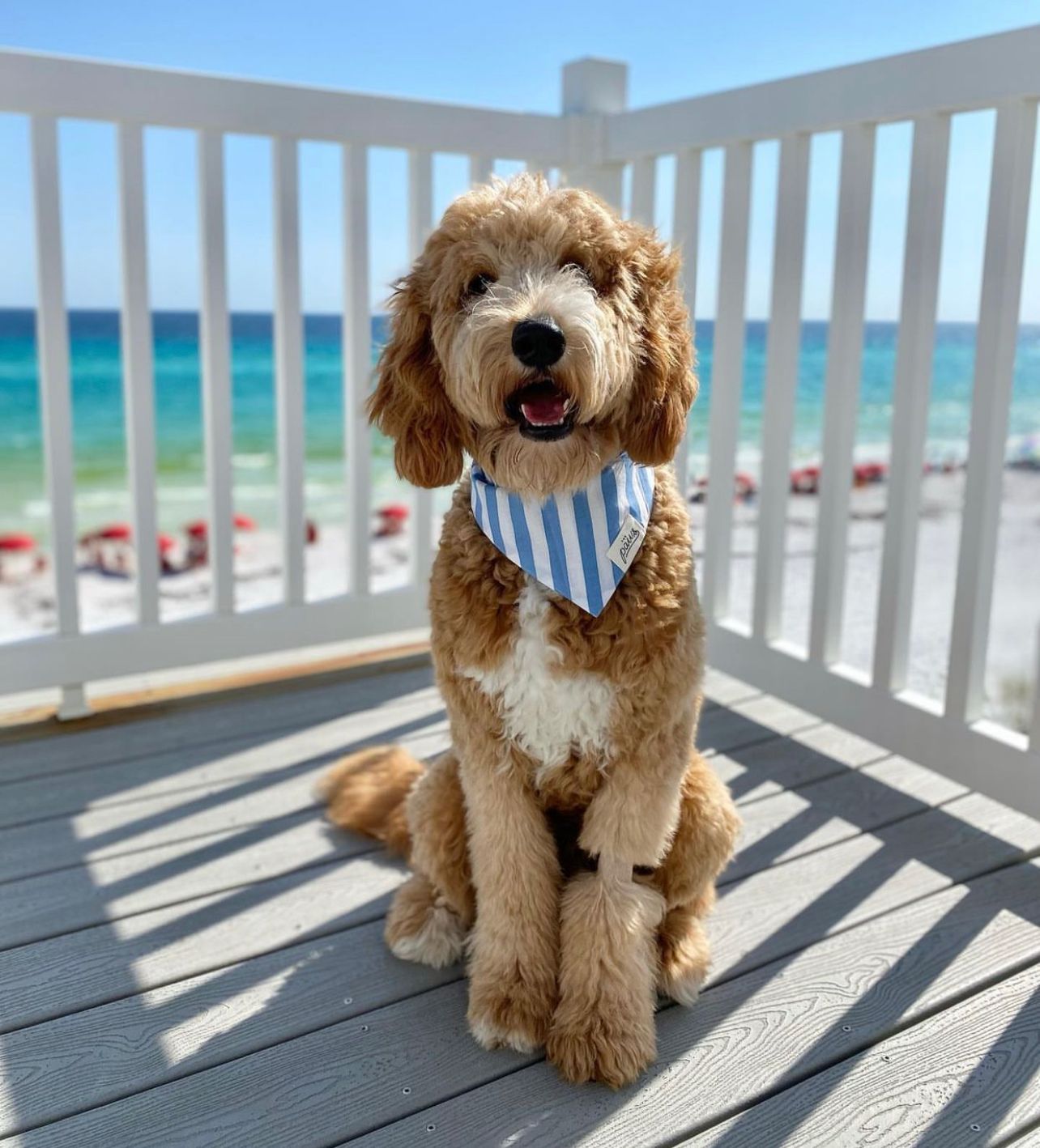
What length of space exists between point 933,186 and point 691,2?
712 inches

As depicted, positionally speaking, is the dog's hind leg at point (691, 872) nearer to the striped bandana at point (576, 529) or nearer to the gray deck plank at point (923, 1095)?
the gray deck plank at point (923, 1095)

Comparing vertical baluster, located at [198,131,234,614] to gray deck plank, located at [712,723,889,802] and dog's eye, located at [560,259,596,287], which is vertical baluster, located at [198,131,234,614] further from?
dog's eye, located at [560,259,596,287]

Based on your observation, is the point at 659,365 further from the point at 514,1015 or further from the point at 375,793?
the point at 375,793

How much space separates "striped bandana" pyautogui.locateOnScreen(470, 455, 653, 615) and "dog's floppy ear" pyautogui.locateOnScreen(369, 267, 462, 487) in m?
0.08

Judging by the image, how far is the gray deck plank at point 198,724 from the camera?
Result: 2316 mm

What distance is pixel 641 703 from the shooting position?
1.39m

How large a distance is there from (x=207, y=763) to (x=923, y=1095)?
149 centimetres

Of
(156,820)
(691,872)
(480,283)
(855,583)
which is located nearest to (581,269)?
(480,283)

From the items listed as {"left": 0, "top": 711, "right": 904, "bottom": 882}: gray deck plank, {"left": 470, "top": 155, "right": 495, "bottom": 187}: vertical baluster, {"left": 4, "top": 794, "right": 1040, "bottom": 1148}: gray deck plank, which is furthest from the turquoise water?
{"left": 4, "top": 794, "right": 1040, "bottom": 1148}: gray deck plank

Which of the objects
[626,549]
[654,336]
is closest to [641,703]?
[626,549]

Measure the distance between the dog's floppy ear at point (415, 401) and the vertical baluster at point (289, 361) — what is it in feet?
→ 4.13

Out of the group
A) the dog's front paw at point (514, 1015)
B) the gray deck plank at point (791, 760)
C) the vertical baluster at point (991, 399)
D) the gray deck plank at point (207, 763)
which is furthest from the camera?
the gray deck plank at point (791, 760)

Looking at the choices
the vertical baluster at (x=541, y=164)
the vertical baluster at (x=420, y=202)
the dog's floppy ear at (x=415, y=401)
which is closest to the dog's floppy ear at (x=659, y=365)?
the dog's floppy ear at (x=415, y=401)

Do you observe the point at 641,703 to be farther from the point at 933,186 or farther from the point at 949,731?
the point at 933,186
